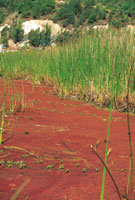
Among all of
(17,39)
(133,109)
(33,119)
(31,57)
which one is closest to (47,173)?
(33,119)

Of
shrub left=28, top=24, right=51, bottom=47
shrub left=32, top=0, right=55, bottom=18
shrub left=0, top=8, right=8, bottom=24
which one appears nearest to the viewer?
shrub left=28, top=24, right=51, bottom=47

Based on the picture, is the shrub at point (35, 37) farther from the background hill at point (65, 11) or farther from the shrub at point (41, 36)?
the background hill at point (65, 11)

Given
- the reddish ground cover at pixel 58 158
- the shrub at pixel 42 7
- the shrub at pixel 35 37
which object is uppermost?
the shrub at pixel 42 7

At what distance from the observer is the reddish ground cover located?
95 cm

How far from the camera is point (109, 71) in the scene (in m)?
2.90

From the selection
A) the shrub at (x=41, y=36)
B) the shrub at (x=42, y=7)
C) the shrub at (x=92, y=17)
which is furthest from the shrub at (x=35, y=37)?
the shrub at (x=42, y=7)

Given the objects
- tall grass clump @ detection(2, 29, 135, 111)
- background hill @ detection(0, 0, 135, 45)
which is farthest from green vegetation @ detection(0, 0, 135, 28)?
tall grass clump @ detection(2, 29, 135, 111)

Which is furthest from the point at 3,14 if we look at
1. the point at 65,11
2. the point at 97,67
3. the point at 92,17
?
the point at 97,67

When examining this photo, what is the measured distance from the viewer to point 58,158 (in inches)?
50.2

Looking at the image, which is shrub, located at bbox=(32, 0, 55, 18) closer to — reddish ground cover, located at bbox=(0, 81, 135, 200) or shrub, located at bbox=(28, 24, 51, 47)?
shrub, located at bbox=(28, 24, 51, 47)

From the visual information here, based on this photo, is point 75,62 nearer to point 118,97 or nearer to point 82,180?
point 118,97

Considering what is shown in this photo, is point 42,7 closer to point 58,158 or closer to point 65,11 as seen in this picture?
point 65,11

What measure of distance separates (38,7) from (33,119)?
24.5 metres

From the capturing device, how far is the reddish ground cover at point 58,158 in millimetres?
952
